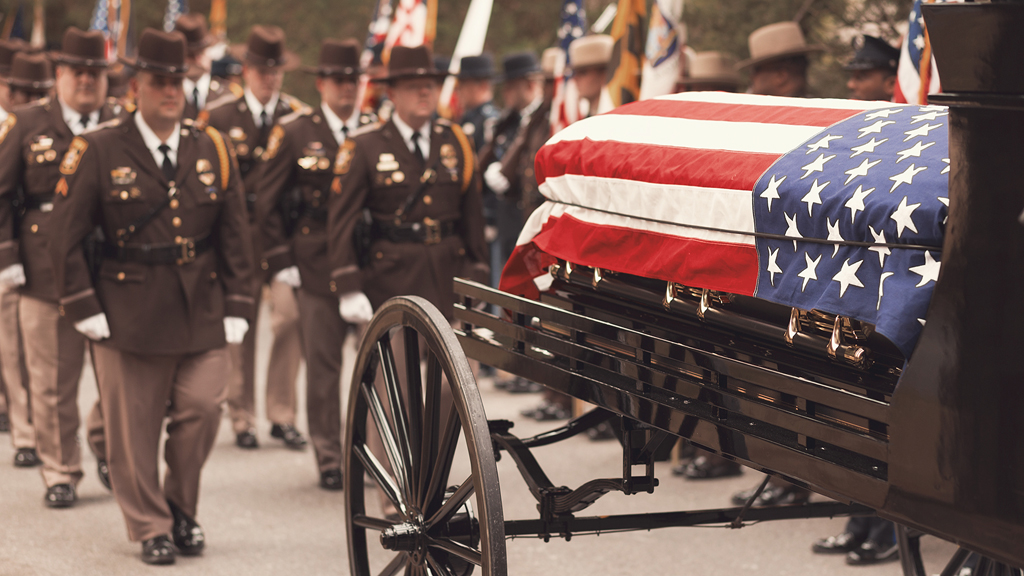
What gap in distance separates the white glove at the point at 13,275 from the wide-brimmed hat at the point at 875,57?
454cm

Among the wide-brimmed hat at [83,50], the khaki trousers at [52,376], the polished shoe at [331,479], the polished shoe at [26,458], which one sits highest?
the wide-brimmed hat at [83,50]

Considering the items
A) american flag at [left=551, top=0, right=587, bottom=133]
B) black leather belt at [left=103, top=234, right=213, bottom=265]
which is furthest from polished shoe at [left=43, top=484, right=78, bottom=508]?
american flag at [left=551, top=0, right=587, bottom=133]

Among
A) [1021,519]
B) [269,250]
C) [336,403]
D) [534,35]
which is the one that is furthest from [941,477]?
[534,35]

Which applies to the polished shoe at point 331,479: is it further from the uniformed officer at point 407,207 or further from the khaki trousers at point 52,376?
the khaki trousers at point 52,376

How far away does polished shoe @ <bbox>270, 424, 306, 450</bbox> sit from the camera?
24.8 ft

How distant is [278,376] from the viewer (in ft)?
25.0

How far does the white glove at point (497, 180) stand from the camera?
9327mm

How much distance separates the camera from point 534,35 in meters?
18.4

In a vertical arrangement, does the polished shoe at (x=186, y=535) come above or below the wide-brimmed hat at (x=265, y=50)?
below

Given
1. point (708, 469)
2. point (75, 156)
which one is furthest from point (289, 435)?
point (75, 156)

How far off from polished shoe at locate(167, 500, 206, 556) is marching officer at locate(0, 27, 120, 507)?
126 centimetres

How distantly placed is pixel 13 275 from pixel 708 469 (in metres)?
3.99

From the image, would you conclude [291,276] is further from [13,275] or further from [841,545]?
[841,545]

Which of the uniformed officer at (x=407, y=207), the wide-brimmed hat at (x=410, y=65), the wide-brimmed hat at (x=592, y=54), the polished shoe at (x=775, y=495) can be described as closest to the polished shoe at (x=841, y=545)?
the polished shoe at (x=775, y=495)
